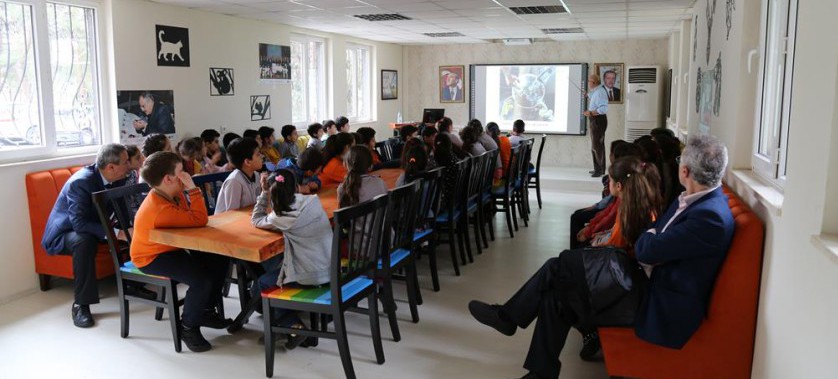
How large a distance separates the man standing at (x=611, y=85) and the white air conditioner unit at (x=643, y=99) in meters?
0.77

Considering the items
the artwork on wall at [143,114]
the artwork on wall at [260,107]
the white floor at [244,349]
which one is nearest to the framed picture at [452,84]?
the artwork on wall at [260,107]

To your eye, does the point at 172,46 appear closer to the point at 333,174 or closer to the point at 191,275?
the point at 333,174

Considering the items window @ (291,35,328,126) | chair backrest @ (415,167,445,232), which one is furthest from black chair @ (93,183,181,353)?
window @ (291,35,328,126)

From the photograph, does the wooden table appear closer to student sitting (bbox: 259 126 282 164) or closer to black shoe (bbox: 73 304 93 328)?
black shoe (bbox: 73 304 93 328)

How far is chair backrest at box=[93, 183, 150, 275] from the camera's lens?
3.36m

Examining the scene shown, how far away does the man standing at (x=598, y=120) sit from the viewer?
400 inches

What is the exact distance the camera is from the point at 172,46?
612cm

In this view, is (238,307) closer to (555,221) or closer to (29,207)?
(29,207)

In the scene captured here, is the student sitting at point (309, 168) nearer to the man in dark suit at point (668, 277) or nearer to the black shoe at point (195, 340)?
A: the black shoe at point (195, 340)

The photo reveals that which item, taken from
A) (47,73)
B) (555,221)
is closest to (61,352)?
(47,73)

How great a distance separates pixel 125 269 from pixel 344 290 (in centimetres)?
135

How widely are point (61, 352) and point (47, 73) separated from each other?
7.95 feet

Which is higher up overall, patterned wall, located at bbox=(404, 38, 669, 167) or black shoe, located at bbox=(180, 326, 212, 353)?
patterned wall, located at bbox=(404, 38, 669, 167)

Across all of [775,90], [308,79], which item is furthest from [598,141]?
[775,90]
